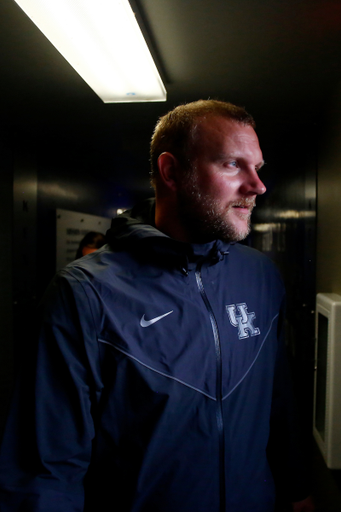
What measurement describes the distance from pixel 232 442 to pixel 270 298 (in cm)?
47

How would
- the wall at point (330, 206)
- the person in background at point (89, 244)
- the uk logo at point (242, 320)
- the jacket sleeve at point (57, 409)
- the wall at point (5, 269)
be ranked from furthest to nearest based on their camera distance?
the person in background at point (89, 244) → the wall at point (5, 269) → the wall at point (330, 206) → the uk logo at point (242, 320) → the jacket sleeve at point (57, 409)

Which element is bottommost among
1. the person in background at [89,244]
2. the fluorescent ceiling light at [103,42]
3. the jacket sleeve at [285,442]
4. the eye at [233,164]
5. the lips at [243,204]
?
the jacket sleeve at [285,442]

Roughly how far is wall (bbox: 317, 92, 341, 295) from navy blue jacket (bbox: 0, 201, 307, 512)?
0.93 metres

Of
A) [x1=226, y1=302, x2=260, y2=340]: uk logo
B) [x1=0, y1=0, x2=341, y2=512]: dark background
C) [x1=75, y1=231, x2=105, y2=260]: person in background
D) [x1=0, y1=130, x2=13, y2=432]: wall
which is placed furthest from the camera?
[x1=75, y1=231, x2=105, y2=260]: person in background

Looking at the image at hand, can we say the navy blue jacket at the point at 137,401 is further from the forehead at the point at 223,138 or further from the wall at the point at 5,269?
the wall at the point at 5,269

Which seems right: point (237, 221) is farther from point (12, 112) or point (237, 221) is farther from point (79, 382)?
point (12, 112)

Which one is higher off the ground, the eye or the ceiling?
the ceiling

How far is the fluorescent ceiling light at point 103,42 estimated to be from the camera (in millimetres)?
1055

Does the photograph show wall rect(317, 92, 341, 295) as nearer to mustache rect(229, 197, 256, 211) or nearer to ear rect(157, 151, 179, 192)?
mustache rect(229, 197, 256, 211)

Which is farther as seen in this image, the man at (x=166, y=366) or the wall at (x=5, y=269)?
the wall at (x=5, y=269)

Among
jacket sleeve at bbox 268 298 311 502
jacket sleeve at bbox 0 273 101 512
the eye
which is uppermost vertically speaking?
the eye

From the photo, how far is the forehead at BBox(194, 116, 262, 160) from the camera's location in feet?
3.47

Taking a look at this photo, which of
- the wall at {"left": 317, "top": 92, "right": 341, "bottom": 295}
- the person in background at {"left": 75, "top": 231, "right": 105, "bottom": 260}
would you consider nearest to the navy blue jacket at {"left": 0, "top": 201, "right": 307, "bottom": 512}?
the wall at {"left": 317, "top": 92, "right": 341, "bottom": 295}

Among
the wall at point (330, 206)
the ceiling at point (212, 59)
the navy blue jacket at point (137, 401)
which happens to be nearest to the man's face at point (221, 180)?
the navy blue jacket at point (137, 401)
